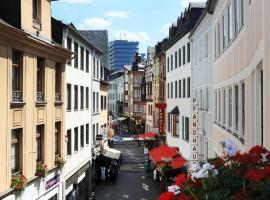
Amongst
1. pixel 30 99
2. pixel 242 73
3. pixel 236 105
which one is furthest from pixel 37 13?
pixel 242 73

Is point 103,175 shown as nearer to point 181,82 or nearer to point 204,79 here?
point 181,82

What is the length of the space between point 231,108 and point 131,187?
20000 mm

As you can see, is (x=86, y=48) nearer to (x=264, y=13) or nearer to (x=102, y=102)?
(x=102, y=102)

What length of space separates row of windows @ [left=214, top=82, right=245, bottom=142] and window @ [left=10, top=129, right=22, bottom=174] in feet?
25.1

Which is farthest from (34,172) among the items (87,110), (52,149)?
(87,110)

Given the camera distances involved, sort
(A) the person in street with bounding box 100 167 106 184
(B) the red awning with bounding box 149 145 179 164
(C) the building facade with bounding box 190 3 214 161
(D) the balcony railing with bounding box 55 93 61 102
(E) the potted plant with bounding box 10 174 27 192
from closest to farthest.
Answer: (E) the potted plant with bounding box 10 174 27 192, (D) the balcony railing with bounding box 55 93 61 102, (C) the building facade with bounding box 190 3 214 161, (B) the red awning with bounding box 149 145 179 164, (A) the person in street with bounding box 100 167 106 184

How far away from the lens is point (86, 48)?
3406cm

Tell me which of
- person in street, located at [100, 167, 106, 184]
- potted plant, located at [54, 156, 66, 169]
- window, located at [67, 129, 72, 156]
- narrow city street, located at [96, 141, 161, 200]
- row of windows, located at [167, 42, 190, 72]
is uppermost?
row of windows, located at [167, 42, 190, 72]

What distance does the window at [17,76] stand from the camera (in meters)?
17.9

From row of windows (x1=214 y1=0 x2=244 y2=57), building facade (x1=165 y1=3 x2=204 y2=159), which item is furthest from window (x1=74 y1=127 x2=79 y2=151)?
row of windows (x1=214 y1=0 x2=244 y2=57)

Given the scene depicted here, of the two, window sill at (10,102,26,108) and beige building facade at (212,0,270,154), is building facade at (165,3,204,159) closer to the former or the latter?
beige building facade at (212,0,270,154)

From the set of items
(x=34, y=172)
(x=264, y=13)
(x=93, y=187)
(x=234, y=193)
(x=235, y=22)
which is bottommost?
(x=93, y=187)

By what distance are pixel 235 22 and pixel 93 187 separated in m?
23.4

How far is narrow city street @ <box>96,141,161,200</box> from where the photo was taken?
106 ft
